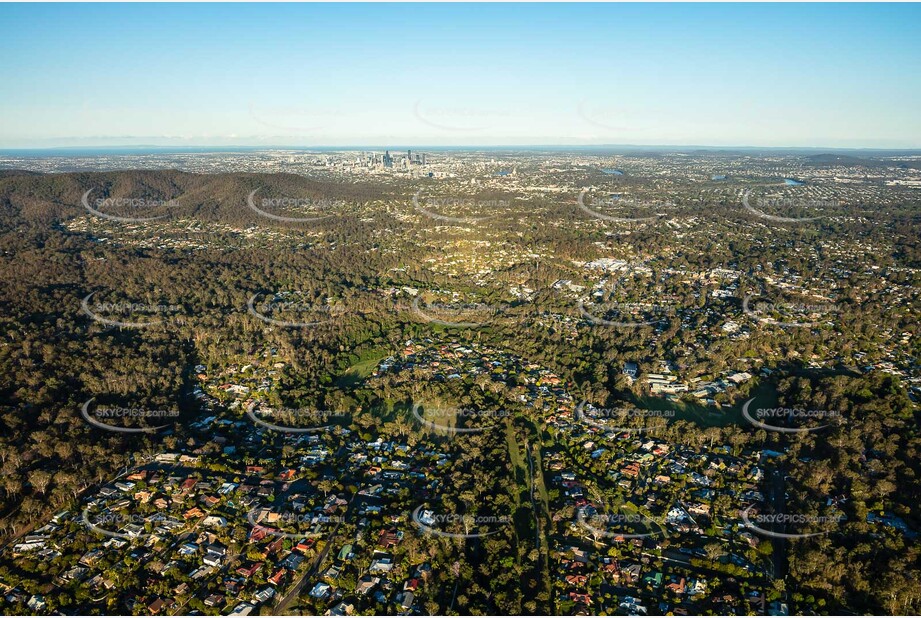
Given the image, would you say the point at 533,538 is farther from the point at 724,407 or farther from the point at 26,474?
the point at 26,474

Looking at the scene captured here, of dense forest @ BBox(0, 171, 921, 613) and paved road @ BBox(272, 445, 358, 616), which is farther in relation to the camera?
dense forest @ BBox(0, 171, 921, 613)

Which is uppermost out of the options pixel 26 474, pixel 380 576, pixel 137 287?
pixel 137 287

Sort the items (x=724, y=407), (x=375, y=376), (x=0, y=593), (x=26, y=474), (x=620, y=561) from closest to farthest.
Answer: (x=0, y=593), (x=620, y=561), (x=26, y=474), (x=724, y=407), (x=375, y=376)

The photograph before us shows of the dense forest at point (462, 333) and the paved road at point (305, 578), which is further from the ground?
the dense forest at point (462, 333)

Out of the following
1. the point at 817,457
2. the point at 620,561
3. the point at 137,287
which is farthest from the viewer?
Answer: the point at 137,287

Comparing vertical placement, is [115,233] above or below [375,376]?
above

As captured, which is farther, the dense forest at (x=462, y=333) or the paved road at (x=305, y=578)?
the dense forest at (x=462, y=333)

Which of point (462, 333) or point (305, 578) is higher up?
point (462, 333)

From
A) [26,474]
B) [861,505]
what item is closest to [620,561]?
[861,505]

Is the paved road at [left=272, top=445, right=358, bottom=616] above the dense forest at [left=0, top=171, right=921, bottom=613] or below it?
below

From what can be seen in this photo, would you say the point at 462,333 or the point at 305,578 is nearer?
the point at 305,578

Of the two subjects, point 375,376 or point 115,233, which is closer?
point 375,376
